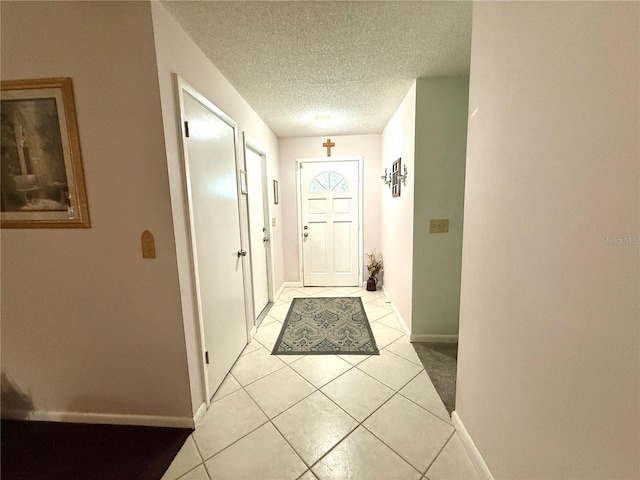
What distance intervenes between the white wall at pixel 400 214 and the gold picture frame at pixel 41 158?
224 centimetres

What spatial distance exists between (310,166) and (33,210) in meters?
2.93

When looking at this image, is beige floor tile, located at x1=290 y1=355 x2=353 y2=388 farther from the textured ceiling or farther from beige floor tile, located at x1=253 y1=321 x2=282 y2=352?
the textured ceiling

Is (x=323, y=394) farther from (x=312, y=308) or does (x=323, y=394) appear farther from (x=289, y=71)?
(x=289, y=71)

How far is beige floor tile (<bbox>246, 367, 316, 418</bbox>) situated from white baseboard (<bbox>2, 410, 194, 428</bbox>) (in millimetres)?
425

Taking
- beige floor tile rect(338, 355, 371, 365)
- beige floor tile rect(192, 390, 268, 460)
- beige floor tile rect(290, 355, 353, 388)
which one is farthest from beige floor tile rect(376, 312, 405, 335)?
beige floor tile rect(192, 390, 268, 460)

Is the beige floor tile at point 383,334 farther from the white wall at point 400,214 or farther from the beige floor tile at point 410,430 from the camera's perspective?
the beige floor tile at point 410,430

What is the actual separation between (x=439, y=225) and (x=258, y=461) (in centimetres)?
206

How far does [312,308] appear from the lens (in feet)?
10.2

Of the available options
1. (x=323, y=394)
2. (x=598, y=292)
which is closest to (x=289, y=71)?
(x=598, y=292)

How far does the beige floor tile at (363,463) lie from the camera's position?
3.84 ft

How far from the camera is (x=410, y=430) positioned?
1396 millimetres

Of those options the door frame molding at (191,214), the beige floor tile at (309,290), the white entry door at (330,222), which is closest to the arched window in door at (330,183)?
the white entry door at (330,222)

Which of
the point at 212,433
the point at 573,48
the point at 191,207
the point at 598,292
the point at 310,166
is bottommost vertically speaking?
the point at 212,433

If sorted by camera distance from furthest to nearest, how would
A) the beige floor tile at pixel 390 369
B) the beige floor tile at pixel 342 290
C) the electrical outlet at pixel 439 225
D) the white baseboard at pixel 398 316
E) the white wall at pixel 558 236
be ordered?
the beige floor tile at pixel 342 290 → the white baseboard at pixel 398 316 → the electrical outlet at pixel 439 225 → the beige floor tile at pixel 390 369 → the white wall at pixel 558 236
